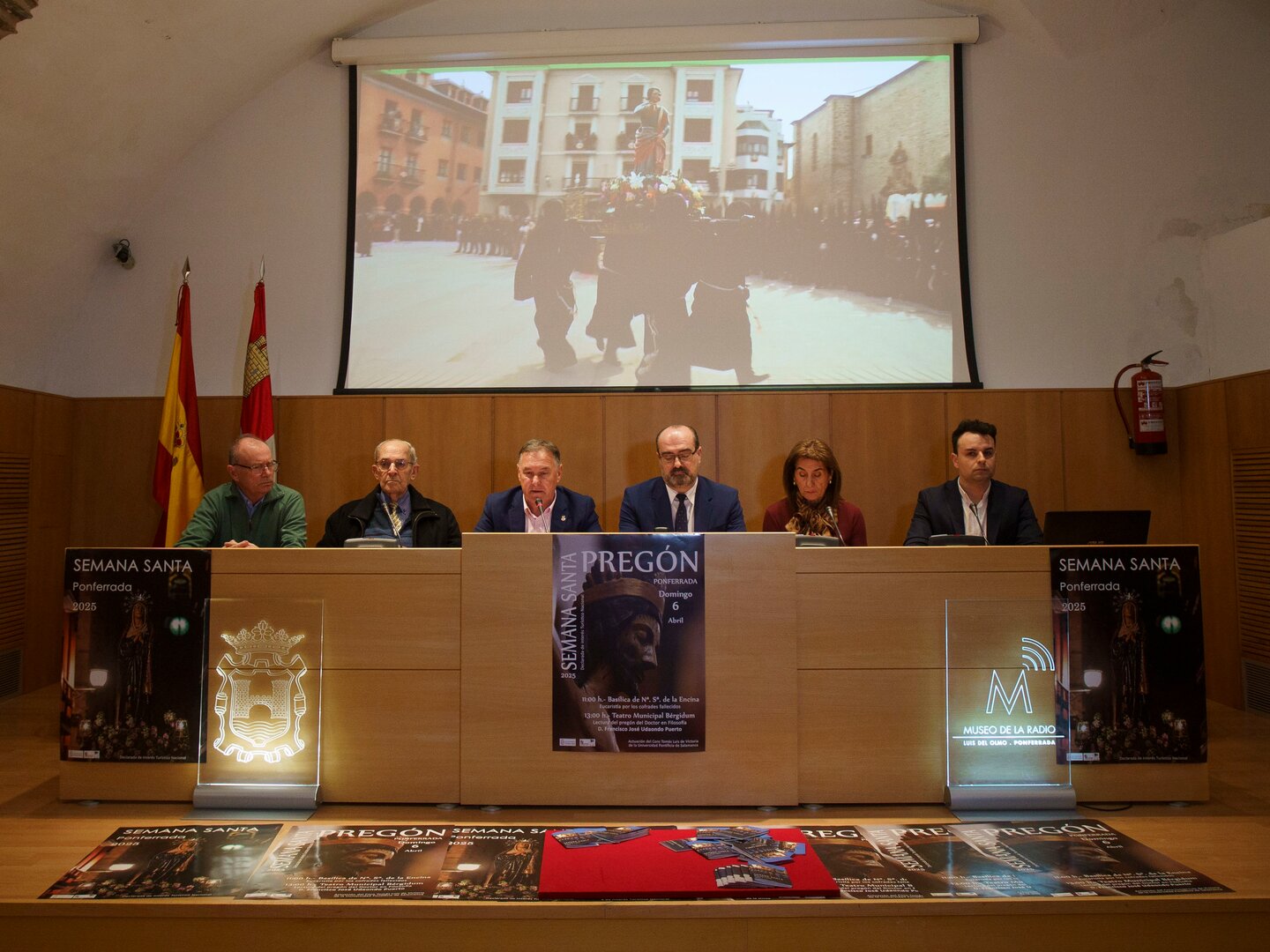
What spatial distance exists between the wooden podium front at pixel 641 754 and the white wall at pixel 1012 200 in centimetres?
328

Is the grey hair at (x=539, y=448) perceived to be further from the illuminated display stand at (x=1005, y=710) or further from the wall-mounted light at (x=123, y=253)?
the wall-mounted light at (x=123, y=253)

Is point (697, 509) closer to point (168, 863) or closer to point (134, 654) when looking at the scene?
point (134, 654)

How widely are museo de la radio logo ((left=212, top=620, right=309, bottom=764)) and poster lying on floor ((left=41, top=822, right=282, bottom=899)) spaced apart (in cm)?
22

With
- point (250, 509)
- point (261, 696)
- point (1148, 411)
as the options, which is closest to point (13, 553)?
point (250, 509)

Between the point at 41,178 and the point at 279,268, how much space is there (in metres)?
1.26

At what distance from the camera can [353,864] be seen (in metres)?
2.04

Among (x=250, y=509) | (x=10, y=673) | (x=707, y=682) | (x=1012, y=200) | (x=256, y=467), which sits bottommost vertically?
(x=10, y=673)

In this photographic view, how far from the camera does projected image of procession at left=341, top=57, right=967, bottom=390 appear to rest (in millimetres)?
5066

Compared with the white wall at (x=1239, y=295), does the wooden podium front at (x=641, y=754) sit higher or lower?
lower

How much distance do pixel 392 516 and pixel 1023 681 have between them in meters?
2.64

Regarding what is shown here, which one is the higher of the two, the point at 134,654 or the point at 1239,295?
the point at 1239,295

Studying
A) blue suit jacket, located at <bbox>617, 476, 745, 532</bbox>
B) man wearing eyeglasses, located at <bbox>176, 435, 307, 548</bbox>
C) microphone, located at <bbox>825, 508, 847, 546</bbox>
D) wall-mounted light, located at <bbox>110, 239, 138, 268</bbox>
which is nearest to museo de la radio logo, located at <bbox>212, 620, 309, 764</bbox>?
man wearing eyeglasses, located at <bbox>176, 435, 307, 548</bbox>

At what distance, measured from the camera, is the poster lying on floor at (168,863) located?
1926mm

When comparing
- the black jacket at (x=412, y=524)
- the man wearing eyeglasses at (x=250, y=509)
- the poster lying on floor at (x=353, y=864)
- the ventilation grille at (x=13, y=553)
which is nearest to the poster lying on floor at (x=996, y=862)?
the poster lying on floor at (x=353, y=864)
